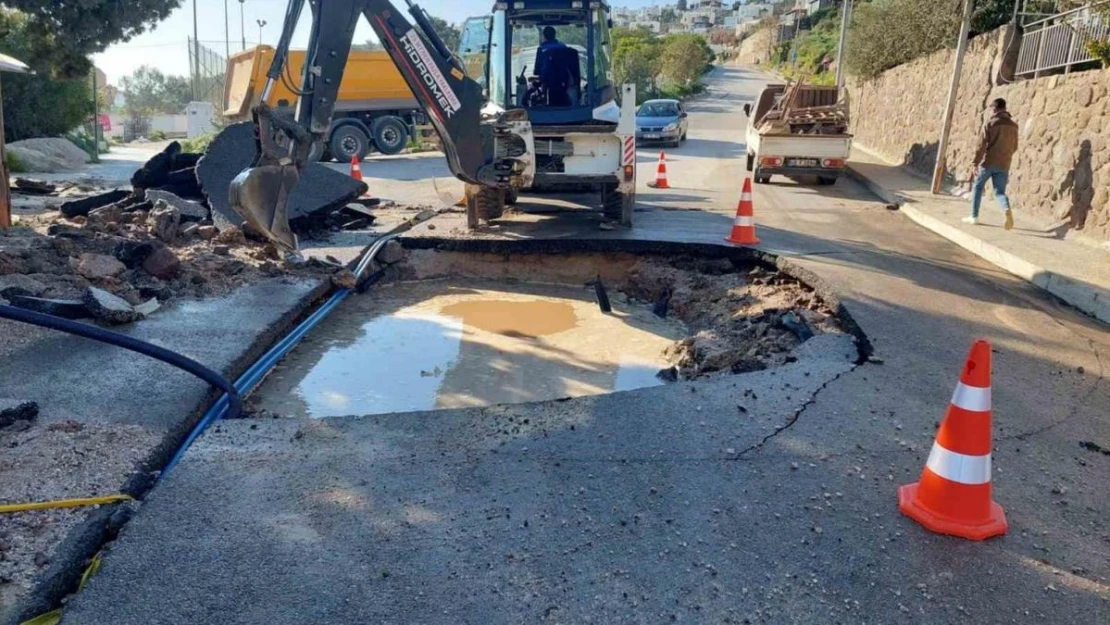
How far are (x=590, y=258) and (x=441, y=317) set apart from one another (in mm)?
2185

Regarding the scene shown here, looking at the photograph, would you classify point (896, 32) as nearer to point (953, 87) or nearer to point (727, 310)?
point (953, 87)

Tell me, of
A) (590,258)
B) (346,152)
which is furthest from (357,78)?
(590,258)

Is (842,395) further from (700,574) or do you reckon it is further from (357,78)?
(357,78)

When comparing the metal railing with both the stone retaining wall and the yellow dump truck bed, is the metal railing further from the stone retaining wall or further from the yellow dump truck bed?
the yellow dump truck bed

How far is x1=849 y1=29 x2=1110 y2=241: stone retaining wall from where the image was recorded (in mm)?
9938

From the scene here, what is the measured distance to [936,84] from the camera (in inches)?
706

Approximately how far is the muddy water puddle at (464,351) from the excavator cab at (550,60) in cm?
256

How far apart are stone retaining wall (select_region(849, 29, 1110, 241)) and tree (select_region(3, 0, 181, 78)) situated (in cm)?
1607

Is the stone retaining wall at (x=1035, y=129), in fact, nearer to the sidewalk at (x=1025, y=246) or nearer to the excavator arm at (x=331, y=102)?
the sidewalk at (x=1025, y=246)

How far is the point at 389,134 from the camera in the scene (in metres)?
22.8

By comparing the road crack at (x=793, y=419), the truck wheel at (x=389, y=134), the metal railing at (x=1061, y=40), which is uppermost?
the metal railing at (x=1061, y=40)

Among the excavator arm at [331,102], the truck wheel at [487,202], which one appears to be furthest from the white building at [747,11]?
the excavator arm at [331,102]

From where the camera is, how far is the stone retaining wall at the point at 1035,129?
9.94 m

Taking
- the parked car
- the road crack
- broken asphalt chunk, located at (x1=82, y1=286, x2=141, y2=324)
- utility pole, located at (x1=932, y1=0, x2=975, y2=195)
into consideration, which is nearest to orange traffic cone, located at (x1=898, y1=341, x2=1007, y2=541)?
the road crack
